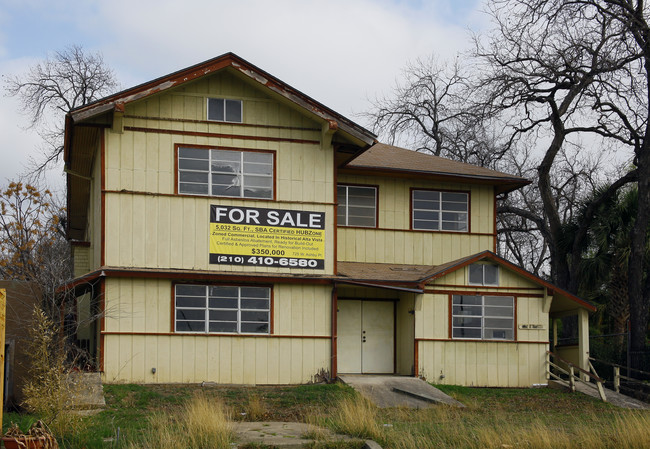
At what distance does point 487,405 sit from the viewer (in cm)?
1977

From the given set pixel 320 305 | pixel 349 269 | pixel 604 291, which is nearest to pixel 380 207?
pixel 349 269

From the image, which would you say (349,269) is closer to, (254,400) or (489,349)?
(489,349)

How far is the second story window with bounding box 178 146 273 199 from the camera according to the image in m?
21.4

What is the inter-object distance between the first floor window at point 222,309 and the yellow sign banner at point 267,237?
2.51ft

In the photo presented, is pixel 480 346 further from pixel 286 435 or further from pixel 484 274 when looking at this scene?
pixel 286 435

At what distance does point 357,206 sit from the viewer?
2550 centimetres

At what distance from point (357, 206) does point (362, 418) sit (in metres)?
12.0

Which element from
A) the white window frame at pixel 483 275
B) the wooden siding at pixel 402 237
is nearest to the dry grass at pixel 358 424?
the white window frame at pixel 483 275

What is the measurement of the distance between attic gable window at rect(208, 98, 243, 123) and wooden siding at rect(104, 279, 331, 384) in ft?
14.7

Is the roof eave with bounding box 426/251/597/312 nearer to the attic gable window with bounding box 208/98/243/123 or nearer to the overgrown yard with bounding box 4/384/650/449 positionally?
the overgrown yard with bounding box 4/384/650/449

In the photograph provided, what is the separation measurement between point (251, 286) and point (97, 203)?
4.78 meters

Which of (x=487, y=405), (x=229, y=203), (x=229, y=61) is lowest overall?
(x=487, y=405)

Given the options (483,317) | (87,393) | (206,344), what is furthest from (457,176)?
(87,393)

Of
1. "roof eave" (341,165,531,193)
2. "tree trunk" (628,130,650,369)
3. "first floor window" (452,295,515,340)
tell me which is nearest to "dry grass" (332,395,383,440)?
"first floor window" (452,295,515,340)
